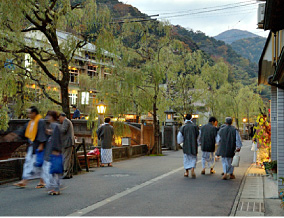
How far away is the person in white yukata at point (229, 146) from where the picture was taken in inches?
480

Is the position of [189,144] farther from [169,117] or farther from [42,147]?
[169,117]

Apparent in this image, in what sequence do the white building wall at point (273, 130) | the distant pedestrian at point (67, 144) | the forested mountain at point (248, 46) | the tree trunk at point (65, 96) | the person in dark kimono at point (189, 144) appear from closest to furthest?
the distant pedestrian at point (67, 144), the person in dark kimono at point (189, 144), the white building wall at point (273, 130), the tree trunk at point (65, 96), the forested mountain at point (248, 46)

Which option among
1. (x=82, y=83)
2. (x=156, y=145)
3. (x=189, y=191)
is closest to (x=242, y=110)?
(x=82, y=83)

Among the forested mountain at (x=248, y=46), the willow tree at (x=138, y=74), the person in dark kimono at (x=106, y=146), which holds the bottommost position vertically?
the person in dark kimono at (x=106, y=146)

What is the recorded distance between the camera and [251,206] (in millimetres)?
7711

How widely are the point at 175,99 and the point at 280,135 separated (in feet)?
81.8

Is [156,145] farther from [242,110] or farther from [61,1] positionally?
[242,110]

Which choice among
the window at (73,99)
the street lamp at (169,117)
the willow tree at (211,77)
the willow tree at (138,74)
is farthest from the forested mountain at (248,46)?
the willow tree at (138,74)

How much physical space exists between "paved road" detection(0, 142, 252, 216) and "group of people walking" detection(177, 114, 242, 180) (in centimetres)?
54

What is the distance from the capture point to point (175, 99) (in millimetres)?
33469

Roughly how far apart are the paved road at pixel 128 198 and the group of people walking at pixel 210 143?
0.54 m

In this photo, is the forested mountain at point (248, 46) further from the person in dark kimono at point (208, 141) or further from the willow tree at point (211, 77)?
the person in dark kimono at point (208, 141)

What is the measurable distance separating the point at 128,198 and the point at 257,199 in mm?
2821

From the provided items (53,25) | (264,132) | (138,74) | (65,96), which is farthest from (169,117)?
(53,25)
